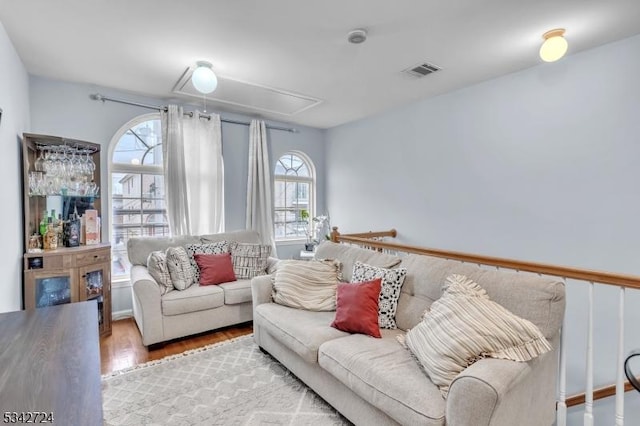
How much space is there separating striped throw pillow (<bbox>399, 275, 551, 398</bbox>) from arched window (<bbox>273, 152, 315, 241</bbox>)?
12.1ft

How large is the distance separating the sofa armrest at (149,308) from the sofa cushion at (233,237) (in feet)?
2.97

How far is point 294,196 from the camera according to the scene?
5324mm

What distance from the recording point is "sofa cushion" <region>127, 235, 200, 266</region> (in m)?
3.34

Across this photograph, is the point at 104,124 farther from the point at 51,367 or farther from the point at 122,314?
the point at 51,367

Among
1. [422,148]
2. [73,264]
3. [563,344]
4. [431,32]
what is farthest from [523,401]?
[73,264]

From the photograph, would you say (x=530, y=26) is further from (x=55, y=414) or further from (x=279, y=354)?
(x=55, y=414)

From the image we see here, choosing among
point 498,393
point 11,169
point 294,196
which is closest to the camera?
point 498,393

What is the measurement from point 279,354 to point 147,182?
2782 mm

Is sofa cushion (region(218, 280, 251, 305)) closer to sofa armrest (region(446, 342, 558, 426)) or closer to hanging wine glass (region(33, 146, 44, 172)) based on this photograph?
hanging wine glass (region(33, 146, 44, 172))

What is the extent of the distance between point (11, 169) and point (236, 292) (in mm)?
2129

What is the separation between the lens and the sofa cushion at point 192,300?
2.90m

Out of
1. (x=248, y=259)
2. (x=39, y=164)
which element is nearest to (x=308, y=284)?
(x=248, y=259)

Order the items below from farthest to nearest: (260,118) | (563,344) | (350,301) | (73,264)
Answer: (260,118), (73,264), (350,301), (563,344)

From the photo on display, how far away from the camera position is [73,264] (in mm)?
2898
